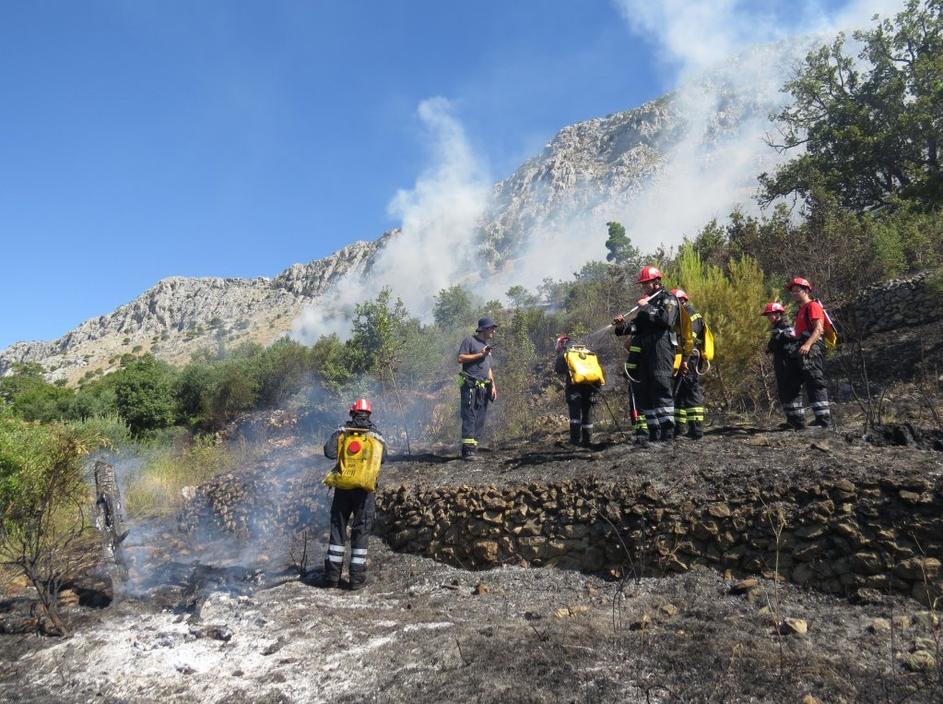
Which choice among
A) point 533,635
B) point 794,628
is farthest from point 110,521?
point 794,628

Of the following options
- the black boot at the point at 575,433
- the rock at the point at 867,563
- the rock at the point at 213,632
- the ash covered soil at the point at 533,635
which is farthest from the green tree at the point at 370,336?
the rock at the point at 867,563

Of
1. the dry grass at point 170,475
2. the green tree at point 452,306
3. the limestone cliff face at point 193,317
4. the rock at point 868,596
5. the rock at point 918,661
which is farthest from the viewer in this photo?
the limestone cliff face at point 193,317

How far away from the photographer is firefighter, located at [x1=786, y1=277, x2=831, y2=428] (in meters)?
6.36

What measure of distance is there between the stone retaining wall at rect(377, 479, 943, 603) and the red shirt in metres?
2.68

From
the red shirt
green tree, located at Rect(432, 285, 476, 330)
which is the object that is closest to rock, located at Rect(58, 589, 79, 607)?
the red shirt

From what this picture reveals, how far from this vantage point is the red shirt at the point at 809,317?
645cm

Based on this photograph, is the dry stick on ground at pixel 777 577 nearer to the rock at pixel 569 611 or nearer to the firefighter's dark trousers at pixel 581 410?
the rock at pixel 569 611

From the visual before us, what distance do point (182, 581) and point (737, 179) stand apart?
9153cm

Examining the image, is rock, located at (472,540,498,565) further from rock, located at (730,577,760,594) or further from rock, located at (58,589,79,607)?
rock, located at (58,589,79,607)

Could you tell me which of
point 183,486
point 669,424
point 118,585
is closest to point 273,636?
point 118,585

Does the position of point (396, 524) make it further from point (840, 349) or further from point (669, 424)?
point (840, 349)

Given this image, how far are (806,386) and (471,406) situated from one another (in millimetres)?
3933

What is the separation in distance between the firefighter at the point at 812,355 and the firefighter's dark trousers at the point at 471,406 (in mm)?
3661

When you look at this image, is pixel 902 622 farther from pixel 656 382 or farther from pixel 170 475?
pixel 170 475
